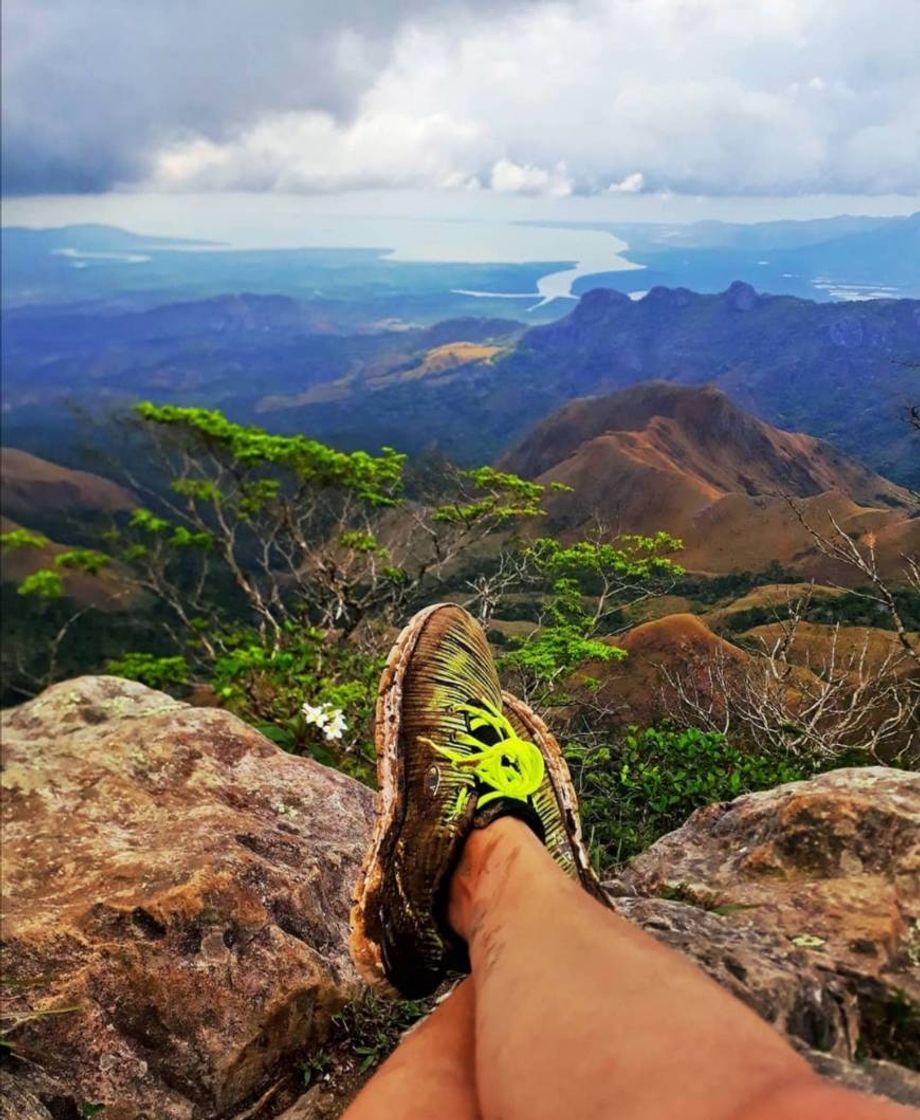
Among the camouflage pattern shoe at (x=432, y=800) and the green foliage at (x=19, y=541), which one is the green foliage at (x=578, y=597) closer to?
the camouflage pattern shoe at (x=432, y=800)

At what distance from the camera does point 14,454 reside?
104m

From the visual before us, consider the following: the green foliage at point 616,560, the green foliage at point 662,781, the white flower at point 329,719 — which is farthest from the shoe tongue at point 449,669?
the green foliage at point 616,560

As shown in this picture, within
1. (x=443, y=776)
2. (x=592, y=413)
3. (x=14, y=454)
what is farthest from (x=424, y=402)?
(x=443, y=776)

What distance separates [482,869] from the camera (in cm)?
205

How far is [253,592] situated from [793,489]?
637 cm

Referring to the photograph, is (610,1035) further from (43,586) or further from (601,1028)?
(43,586)

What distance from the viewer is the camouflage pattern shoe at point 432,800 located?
2.17m

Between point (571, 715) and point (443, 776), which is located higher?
point (443, 776)

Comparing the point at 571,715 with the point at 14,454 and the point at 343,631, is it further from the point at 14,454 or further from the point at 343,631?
the point at 14,454

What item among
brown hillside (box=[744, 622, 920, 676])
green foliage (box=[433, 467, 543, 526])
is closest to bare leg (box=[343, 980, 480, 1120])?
brown hillside (box=[744, 622, 920, 676])

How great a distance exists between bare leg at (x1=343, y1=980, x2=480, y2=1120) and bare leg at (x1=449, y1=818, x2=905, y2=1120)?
0.46 feet

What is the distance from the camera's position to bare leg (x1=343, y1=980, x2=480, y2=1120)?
1515mm

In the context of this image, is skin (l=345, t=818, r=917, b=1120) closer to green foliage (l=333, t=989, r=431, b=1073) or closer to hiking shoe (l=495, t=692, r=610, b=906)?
hiking shoe (l=495, t=692, r=610, b=906)

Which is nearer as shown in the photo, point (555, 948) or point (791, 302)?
point (555, 948)
